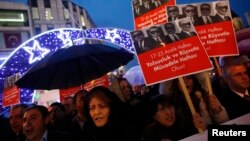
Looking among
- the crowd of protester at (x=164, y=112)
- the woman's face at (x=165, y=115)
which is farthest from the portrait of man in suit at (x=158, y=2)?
the woman's face at (x=165, y=115)

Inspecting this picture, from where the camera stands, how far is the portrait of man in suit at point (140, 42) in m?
3.84

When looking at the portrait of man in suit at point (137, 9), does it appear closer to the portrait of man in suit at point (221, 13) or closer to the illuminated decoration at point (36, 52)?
the portrait of man in suit at point (221, 13)

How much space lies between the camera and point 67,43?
990 cm

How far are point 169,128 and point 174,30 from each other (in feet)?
3.59

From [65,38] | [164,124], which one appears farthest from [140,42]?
[65,38]

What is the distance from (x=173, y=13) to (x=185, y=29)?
1.61 feet

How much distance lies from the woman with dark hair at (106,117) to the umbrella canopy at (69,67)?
71 cm

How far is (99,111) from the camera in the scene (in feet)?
12.5

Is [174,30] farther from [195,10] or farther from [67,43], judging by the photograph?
[67,43]

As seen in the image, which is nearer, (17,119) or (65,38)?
(17,119)

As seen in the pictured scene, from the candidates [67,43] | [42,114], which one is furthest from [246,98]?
[67,43]

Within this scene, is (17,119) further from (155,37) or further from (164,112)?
(155,37)

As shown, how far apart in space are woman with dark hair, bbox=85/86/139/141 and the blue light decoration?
4.45m

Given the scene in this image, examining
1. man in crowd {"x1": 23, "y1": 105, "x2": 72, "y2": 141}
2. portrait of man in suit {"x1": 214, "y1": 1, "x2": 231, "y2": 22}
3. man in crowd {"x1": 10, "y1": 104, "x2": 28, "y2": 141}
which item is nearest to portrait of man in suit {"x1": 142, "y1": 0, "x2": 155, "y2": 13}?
portrait of man in suit {"x1": 214, "y1": 1, "x2": 231, "y2": 22}
